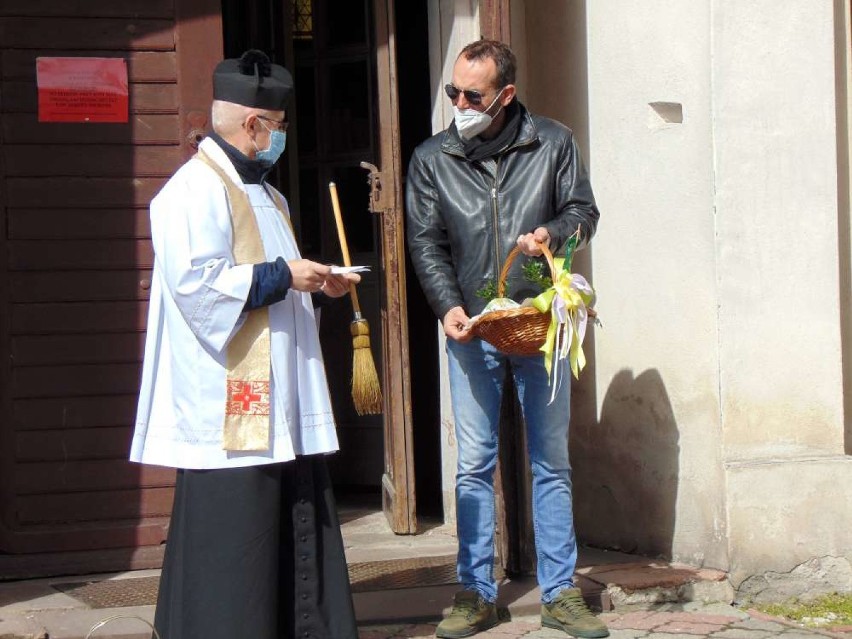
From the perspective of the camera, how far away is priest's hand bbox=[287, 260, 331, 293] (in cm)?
394

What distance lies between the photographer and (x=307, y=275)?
12.9ft

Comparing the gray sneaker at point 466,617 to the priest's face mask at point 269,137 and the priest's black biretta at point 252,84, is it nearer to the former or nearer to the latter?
the priest's face mask at point 269,137

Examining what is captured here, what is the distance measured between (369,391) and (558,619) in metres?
1.24

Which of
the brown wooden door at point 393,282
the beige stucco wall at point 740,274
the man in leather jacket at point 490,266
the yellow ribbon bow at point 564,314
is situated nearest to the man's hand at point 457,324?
the man in leather jacket at point 490,266

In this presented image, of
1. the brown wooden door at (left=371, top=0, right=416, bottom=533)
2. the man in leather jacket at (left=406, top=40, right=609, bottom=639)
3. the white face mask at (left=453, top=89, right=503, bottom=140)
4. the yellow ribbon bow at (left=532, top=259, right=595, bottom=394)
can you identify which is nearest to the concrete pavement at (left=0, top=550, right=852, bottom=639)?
the man in leather jacket at (left=406, top=40, right=609, bottom=639)

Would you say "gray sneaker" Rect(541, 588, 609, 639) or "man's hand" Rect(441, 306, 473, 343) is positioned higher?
"man's hand" Rect(441, 306, 473, 343)

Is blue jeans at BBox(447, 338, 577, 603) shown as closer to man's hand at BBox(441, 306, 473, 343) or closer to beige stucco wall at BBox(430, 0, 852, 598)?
man's hand at BBox(441, 306, 473, 343)

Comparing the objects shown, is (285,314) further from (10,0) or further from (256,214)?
(10,0)

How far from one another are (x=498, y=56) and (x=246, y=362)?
5.18 feet

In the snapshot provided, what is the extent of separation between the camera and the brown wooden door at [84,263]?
18.5 ft

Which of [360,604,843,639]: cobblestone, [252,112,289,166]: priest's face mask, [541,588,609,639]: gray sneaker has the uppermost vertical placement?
[252,112,289,166]: priest's face mask

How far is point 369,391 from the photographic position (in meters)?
4.36

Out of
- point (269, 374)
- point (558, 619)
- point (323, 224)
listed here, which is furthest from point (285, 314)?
point (323, 224)

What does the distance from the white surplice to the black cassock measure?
89 mm
